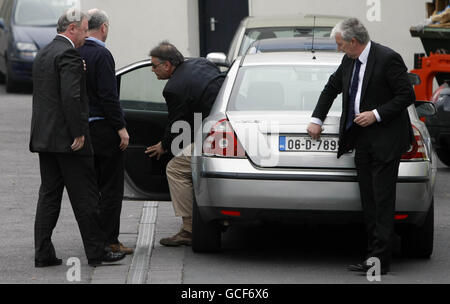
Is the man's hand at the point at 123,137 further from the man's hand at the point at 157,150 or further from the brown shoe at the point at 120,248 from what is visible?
the brown shoe at the point at 120,248

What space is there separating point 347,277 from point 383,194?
0.61 m

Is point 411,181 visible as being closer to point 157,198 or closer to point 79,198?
point 79,198

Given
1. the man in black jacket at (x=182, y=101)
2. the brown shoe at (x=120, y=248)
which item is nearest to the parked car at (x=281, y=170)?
the man in black jacket at (x=182, y=101)

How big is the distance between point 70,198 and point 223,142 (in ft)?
3.66

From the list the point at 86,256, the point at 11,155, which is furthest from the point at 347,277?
the point at 11,155

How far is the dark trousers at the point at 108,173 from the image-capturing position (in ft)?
24.1

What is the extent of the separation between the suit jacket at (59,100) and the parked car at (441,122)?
608cm

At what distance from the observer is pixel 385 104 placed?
6863 millimetres

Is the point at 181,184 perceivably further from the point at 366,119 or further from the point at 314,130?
the point at 366,119

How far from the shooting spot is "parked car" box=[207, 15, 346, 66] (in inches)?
485
